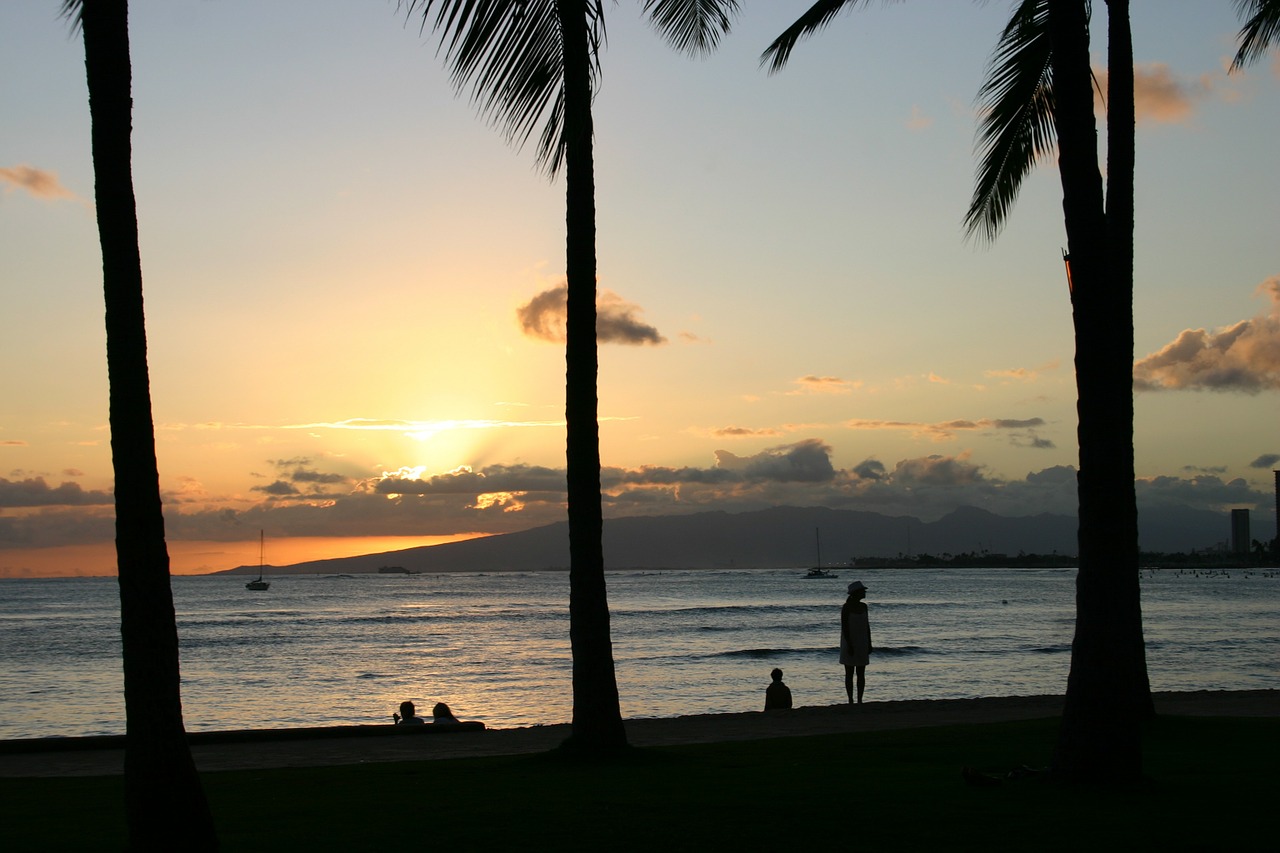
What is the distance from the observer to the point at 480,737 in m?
13.0

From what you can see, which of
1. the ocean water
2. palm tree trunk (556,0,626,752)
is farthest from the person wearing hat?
the ocean water

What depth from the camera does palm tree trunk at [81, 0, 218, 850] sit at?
236 inches

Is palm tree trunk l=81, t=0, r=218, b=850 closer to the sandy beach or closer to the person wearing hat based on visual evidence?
the sandy beach

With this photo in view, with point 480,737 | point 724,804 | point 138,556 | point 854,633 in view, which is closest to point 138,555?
point 138,556

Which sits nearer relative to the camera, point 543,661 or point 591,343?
point 591,343

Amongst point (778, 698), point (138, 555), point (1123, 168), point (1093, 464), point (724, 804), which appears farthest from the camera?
point (778, 698)

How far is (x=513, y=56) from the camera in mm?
10094

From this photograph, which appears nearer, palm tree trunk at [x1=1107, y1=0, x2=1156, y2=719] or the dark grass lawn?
the dark grass lawn

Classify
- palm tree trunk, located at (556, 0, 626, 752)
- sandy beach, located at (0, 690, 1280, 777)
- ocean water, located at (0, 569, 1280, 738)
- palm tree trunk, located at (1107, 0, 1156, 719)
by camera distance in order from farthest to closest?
ocean water, located at (0, 569, 1280, 738), sandy beach, located at (0, 690, 1280, 777), palm tree trunk, located at (1107, 0, 1156, 719), palm tree trunk, located at (556, 0, 626, 752)

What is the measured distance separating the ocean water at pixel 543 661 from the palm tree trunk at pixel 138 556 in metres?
17.8

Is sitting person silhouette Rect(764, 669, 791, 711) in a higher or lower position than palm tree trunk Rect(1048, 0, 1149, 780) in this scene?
lower

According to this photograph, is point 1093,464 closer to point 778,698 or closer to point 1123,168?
point 1123,168

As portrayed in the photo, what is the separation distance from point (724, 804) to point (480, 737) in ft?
19.7

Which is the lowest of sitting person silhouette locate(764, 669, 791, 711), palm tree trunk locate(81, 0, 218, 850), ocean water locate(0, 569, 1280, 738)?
ocean water locate(0, 569, 1280, 738)
